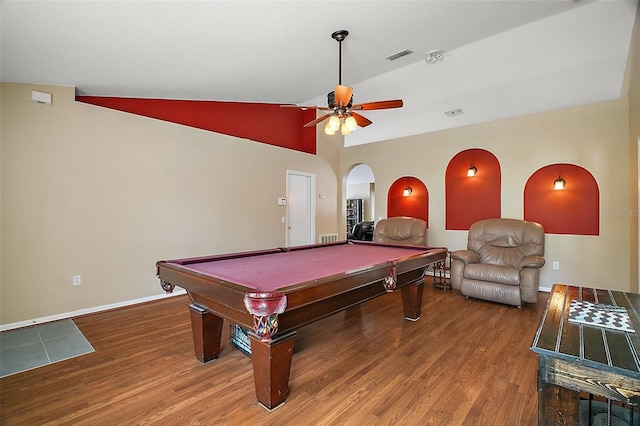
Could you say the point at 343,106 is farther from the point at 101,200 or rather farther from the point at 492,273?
the point at 101,200

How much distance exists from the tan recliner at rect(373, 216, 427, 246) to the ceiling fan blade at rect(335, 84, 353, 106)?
2816 mm

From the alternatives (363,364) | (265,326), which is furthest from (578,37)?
(265,326)

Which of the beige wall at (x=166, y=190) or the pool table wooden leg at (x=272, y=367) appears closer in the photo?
the pool table wooden leg at (x=272, y=367)

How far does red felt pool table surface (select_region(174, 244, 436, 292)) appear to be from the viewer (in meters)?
1.85

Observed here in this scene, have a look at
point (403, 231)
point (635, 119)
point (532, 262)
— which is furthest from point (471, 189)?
point (635, 119)

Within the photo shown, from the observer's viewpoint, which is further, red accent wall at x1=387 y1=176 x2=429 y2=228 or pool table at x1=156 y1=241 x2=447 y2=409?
red accent wall at x1=387 y1=176 x2=429 y2=228

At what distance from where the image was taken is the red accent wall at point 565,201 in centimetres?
418

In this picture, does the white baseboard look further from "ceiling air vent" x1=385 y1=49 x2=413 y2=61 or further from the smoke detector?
the smoke detector

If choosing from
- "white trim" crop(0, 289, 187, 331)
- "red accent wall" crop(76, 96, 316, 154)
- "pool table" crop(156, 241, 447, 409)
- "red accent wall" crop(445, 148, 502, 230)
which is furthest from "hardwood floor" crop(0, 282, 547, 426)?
"red accent wall" crop(76, 96, 316, 154)

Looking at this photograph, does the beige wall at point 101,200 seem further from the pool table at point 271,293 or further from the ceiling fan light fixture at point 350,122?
the ceiling fan light fixture at point 350,122

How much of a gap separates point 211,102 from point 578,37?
181 inches

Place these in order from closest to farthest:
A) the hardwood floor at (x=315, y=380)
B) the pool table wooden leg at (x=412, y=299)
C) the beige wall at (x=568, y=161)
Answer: the hardwood floor at (x=315, y=380)
the pool table wooden leg at (x=412, y=299)
the beige wall at (x=568, y=161)

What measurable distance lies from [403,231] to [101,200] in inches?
169

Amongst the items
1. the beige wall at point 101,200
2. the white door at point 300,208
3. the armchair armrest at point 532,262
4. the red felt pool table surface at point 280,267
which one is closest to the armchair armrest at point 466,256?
the armchair armrest at point 532,262
